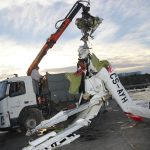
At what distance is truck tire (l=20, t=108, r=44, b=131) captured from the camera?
16719mm

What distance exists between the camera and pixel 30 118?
663 inches

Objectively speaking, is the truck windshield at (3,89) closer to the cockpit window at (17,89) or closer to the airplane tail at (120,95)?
the cockpit window at (17,89)

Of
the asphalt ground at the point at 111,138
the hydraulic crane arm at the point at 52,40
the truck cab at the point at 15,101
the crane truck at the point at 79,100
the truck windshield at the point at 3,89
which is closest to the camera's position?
the asphalt ground at the point at 111,138

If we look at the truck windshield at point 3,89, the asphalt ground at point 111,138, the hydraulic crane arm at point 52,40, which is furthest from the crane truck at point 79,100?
the hydraulic crane arm at point 52,40

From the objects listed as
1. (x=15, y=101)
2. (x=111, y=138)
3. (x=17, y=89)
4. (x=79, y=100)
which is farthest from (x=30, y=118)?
(x=111, y=138)

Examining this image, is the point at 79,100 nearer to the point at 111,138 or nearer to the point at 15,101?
the point at 111,138

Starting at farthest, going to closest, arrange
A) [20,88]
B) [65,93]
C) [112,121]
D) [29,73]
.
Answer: [65,93] < [29,73] < [20,88] < [112,121]

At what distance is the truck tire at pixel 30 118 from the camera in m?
16.7

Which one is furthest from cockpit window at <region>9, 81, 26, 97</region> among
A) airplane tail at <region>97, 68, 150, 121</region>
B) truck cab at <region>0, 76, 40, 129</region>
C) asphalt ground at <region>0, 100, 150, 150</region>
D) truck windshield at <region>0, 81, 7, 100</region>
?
airplane tail at <region>97, 68, 150, 121</region>

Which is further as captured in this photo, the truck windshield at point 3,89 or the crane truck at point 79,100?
the truck windshield at point 3,89

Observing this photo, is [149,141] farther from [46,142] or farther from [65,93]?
[65,93]

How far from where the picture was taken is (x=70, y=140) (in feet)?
35.4

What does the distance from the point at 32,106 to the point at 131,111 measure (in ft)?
21.4

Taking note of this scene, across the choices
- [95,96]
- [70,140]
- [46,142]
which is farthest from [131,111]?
[46,142]
